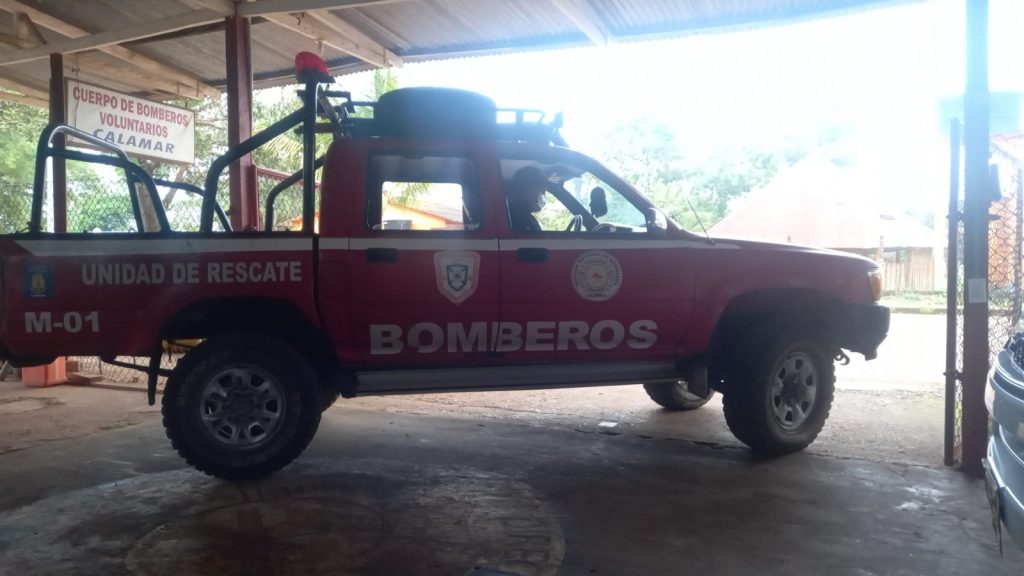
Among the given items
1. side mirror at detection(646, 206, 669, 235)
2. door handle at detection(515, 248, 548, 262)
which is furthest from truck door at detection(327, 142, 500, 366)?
side mirror at detection(646, 206, 669, 235)

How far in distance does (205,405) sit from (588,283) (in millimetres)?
2351

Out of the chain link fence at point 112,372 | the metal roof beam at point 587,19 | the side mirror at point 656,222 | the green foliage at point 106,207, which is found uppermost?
the metal roof beam at point 587,19

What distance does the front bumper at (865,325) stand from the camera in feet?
15.6

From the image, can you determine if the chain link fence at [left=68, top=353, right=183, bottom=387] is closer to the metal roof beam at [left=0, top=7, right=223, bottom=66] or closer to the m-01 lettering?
the metal roof beam at [left=0, top=7, right=223, bottom=66]

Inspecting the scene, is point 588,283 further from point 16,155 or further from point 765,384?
point 16,155

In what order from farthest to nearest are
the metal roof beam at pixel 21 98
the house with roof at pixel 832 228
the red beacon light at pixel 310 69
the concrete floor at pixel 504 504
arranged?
the house with roof at pixel 832 228
the metal roof beam at pixel 21 98
the red beacon light at pixel 310 69
the concrete floor at pixel 504 504

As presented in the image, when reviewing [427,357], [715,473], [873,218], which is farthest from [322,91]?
[873,218]

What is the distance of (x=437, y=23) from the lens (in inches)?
302

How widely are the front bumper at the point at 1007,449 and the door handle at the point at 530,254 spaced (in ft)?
7.78

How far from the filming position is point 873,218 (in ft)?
67.1

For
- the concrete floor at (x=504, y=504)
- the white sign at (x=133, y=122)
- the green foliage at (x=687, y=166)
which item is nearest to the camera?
the concrete floor at (x=504, y=504)

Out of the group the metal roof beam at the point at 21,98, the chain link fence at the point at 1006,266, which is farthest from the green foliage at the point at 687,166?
the chain link fence at the point at 1006,266

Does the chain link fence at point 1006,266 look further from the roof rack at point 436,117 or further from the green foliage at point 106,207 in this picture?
the green foliage at point 106,207

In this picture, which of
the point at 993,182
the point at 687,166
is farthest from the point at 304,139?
the point at 687,166
